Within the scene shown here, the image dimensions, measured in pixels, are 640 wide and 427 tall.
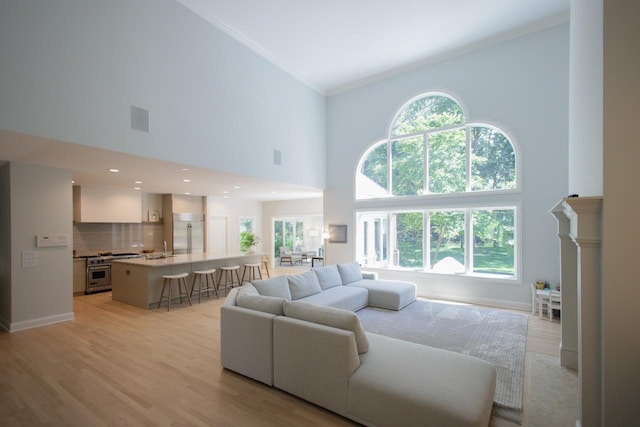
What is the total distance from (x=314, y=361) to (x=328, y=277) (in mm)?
3230

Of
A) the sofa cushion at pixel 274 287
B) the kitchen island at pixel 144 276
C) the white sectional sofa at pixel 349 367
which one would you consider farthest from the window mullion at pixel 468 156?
the kitchen island at pixel 144 276

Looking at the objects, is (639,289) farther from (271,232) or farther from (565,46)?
(271,232)

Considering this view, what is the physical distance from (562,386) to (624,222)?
217cm

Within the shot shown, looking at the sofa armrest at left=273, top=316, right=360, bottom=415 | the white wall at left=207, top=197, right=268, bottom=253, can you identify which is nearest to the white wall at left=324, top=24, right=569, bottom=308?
the sofa armrest at left=273, top=316, right=360, bottom=415

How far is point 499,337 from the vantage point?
4266mm

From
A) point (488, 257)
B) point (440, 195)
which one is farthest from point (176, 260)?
point (488, 257)

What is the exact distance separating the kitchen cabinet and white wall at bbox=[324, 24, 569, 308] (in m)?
7.80

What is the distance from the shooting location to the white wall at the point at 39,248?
15.3 feet

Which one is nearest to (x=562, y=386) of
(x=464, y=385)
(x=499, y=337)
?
(x=499, y=337)

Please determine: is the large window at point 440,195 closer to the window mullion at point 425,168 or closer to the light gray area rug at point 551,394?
the window mullion at point 425,168

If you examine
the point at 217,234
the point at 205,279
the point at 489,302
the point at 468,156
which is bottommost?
the point at 489,302

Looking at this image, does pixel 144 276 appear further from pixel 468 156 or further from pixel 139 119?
pixel 468 156

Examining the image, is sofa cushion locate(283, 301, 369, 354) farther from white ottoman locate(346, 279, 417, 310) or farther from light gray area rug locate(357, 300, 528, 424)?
white ottoman locate(346, 279, 417, 310)

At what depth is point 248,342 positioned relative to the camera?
9.96ft
